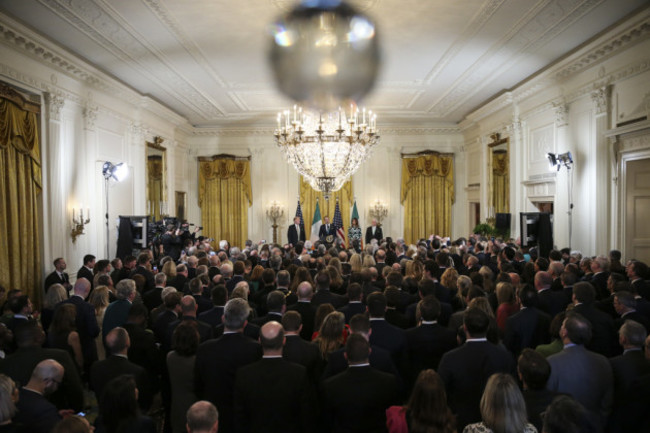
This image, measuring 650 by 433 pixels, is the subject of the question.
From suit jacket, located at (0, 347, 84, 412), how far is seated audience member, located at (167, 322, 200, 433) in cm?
66

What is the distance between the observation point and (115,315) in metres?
4.82

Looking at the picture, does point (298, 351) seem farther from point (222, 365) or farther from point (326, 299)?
point (326, 299)

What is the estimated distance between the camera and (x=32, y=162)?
8.20 meters

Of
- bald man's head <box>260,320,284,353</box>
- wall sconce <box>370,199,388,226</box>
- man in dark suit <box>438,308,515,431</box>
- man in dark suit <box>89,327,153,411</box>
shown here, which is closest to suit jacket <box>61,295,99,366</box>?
man in dark suit <box>89,327,153,411</box>

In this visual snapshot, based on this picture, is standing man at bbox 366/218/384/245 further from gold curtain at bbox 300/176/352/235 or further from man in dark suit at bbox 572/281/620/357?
man in dark suit at bbox 572/281/620/357

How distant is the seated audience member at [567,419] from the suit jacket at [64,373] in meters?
3.04

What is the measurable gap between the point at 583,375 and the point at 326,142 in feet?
24.1

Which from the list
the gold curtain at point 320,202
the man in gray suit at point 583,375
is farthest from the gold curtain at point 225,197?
the man in gray suit at point 583,375

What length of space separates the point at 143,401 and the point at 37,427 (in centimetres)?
90

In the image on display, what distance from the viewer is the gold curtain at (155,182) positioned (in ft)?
Answer: 45.3

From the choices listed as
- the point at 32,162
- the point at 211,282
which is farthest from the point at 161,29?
the point at 211,282

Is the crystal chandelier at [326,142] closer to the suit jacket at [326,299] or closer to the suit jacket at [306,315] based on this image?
the suit jacket at [326,299]

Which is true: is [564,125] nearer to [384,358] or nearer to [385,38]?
[385,38]

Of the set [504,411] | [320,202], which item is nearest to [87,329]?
[504,411]
